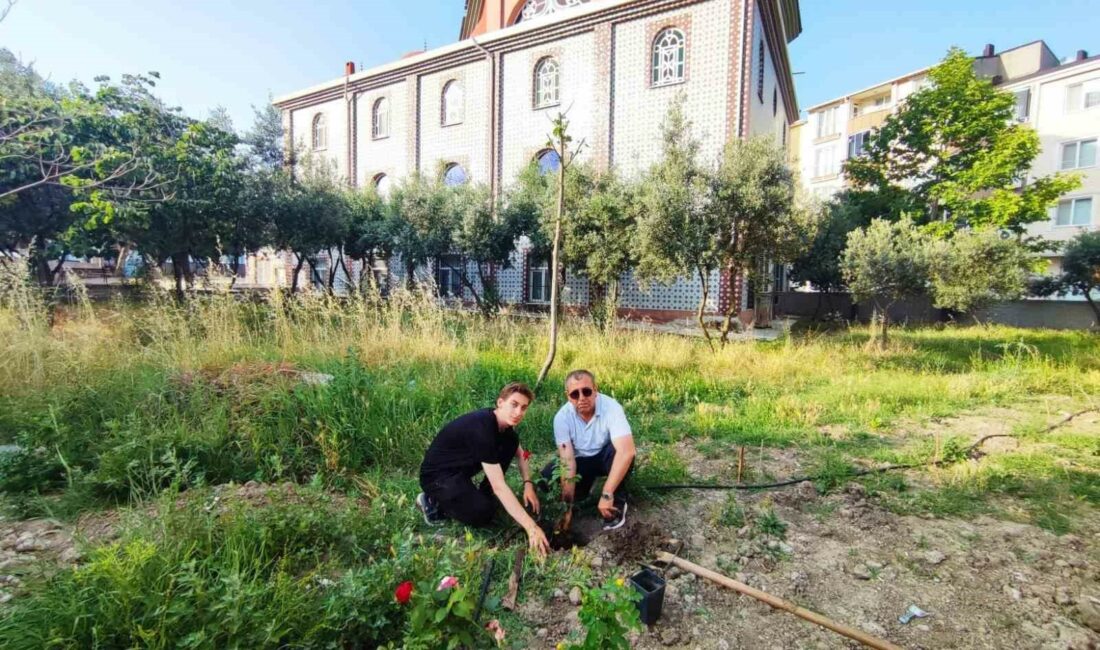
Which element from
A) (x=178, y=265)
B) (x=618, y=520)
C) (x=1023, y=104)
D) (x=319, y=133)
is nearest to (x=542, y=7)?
(x=319, y=133)

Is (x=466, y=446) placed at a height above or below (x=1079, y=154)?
below

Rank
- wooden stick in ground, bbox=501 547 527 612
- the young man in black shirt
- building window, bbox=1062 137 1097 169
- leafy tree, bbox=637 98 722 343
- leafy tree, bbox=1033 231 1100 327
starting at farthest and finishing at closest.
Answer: building window, bbox=1062 137 1097 169 < leafy tree, bbox=1033 231 1100 327 < leafy tree, bbox=637 98 722 343 < the young man in black shirt < wooden stick in ground, bbox=501 547 527 612

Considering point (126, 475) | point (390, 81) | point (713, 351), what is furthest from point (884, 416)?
point (390, 81)

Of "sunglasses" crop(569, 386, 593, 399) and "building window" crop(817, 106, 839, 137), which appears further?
"building window" crop(817, 106, 839, 137)

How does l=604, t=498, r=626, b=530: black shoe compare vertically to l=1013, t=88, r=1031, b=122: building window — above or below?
below

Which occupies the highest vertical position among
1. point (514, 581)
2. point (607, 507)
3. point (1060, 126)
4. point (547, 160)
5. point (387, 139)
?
point (1060, 126)

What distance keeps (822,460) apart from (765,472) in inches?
23.9

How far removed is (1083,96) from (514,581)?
31465mm

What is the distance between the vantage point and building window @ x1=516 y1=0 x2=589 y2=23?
693 inches

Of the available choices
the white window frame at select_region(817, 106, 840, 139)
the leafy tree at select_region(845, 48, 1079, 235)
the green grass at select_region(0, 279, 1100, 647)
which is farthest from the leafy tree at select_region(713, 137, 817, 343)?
the white window frame at select_region(817, 106, 840, 139)

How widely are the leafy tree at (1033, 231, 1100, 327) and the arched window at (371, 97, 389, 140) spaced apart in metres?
25.1

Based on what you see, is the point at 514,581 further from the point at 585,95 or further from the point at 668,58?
the point at 585,95

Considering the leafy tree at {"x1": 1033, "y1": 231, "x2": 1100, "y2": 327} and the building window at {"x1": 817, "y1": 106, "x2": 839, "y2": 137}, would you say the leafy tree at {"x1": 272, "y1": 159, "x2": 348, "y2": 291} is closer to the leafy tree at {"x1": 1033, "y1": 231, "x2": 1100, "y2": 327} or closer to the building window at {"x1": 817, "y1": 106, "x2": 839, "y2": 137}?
the leafy tree at {"x1": 1033, "y1": 231, "x2": 1100, "y2": 327}

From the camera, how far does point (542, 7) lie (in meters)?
18.4
